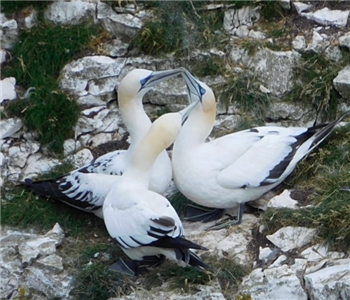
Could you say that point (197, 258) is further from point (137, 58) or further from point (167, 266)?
point (137, 58)

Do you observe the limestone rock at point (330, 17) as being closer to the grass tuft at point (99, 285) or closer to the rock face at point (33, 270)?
the rock face at point (33, 270)

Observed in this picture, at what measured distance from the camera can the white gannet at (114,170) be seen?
27.2 ft

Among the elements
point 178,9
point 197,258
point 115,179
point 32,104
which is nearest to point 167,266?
point 197,258

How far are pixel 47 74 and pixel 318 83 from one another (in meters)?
2.42

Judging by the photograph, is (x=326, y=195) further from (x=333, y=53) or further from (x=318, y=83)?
(x=333, y=53)

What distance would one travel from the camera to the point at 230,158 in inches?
325

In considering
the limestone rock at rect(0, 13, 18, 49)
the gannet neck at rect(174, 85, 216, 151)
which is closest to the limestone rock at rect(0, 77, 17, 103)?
the limestone rock at rect(0, 13, 18, 49)

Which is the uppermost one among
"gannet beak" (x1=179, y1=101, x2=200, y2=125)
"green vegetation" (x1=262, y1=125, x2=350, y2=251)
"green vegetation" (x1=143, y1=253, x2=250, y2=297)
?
"gannet beak" (x1=179, y1=101, x2=200, y2=125)

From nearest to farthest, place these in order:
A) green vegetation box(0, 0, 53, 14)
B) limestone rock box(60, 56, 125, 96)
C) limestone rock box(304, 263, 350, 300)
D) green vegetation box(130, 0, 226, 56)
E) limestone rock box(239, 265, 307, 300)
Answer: limestone rock box(304, 263, 350, 300)
limestone rock box(239, 265, 307, 300)
limestone rock box(60, 56, 125, 96)
green vegetation box(130, 0, 226, 56)
green vegetation box(0, 0, 53, 14)

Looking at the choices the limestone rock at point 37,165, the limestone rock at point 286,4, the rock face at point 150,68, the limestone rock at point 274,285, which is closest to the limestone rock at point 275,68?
the rock face at point 150,68

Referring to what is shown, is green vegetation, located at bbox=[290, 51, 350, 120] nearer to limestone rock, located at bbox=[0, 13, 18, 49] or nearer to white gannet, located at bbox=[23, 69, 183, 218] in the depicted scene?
white gannet, located at bbox=[23, 69, 183, 218]

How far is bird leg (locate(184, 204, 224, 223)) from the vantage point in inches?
333

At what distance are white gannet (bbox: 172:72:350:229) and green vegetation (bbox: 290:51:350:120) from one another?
0.71 metres

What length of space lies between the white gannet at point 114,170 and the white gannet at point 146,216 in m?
0.43
